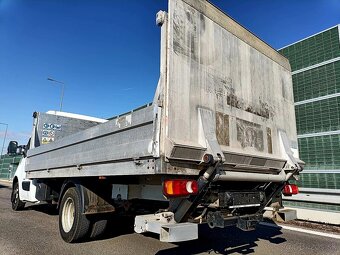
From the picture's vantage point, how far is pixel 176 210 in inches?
134

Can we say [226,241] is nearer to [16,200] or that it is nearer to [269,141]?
[269,141]

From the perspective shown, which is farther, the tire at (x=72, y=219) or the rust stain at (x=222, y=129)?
the tire at (x=72, y=219)

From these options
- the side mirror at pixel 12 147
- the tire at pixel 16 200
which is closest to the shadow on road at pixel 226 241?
the tire at pixel 16 200

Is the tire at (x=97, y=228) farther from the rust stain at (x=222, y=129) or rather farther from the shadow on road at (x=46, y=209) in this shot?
the shadow on road at (x=46, y=209)

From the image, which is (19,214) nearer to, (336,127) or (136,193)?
(136,193)

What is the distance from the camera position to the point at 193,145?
320cm

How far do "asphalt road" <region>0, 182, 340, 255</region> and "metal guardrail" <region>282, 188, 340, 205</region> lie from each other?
1.99 m

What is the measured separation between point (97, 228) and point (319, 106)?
7573mm

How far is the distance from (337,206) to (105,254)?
21.2ft

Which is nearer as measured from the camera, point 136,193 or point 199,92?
point 199,92

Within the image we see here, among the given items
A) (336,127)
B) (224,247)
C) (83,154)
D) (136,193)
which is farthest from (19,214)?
(336,127)

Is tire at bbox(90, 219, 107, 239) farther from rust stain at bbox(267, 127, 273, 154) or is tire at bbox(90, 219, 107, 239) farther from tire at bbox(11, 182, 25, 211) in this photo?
tire at bbox(11, 182, 25, 211)

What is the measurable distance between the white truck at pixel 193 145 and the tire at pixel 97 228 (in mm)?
20

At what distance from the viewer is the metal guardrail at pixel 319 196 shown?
7.51 meters
